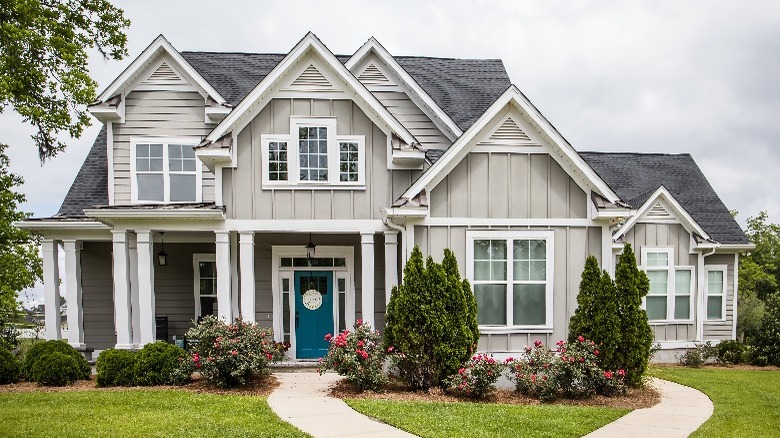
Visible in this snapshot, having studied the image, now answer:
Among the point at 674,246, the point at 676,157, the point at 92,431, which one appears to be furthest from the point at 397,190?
the point at 676,157

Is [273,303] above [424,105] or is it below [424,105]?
below

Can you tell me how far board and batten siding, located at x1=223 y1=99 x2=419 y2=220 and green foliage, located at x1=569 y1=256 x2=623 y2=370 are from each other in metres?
4.47

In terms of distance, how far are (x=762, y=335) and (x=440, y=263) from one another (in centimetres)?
1130

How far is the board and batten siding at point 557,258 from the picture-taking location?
11.5 m

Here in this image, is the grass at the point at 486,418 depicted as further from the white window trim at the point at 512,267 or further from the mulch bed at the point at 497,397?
the white window trim at the point at 512,267

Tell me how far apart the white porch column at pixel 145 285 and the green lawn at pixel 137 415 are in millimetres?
2304

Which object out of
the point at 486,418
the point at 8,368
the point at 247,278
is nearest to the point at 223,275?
the point at 247,278

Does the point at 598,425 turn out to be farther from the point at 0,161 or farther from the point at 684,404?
the point at 0,161

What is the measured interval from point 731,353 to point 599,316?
8817mm

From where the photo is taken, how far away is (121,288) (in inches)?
496

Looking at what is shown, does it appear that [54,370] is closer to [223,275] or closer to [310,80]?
[223,275]

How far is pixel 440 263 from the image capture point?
1136 centimetres

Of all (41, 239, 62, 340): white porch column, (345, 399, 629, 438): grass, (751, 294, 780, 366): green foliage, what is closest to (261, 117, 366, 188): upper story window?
(345, 399, 629, 438): grass

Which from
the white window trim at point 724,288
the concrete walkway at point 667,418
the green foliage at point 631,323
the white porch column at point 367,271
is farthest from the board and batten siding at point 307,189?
the white window trim at point 724,288
